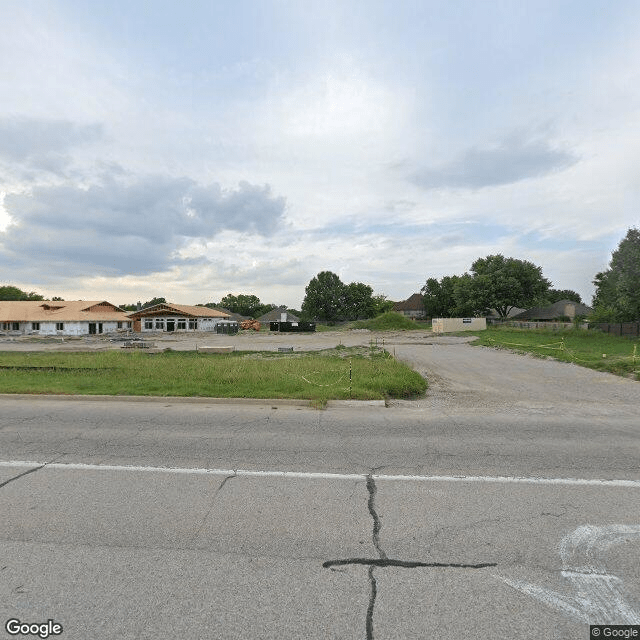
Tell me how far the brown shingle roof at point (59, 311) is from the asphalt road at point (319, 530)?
6561cm

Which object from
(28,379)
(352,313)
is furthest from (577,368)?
(352,313)

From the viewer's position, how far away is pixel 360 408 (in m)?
9.77

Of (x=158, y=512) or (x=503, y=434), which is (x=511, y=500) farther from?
(x=158, y=512)

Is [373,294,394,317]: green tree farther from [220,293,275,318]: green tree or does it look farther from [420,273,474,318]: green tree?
[220,293,275,318]: green tree

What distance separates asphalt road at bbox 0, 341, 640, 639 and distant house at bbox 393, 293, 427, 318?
110652 millimetres

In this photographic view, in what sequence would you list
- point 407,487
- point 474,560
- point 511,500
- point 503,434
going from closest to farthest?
point 474,560
point 511,500
point 407,487
point 503,434

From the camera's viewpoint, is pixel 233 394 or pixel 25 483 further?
pixel 233 394

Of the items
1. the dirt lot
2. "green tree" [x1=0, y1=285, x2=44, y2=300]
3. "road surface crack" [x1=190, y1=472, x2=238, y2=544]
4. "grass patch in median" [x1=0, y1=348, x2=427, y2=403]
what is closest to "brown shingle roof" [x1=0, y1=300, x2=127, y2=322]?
the dirt lot

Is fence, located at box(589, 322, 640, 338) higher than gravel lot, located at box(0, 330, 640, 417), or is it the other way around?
fence, located at box(589, 322, 640, 338)

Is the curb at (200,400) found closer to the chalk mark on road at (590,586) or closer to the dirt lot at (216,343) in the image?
the chalk mark on road at (590,586)

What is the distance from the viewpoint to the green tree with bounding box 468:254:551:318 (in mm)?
75062

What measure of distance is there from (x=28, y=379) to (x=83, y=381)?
7.12 ft

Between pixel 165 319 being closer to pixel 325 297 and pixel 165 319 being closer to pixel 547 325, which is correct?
pixel 325 297

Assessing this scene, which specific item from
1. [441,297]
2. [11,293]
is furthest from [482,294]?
[11,293]
